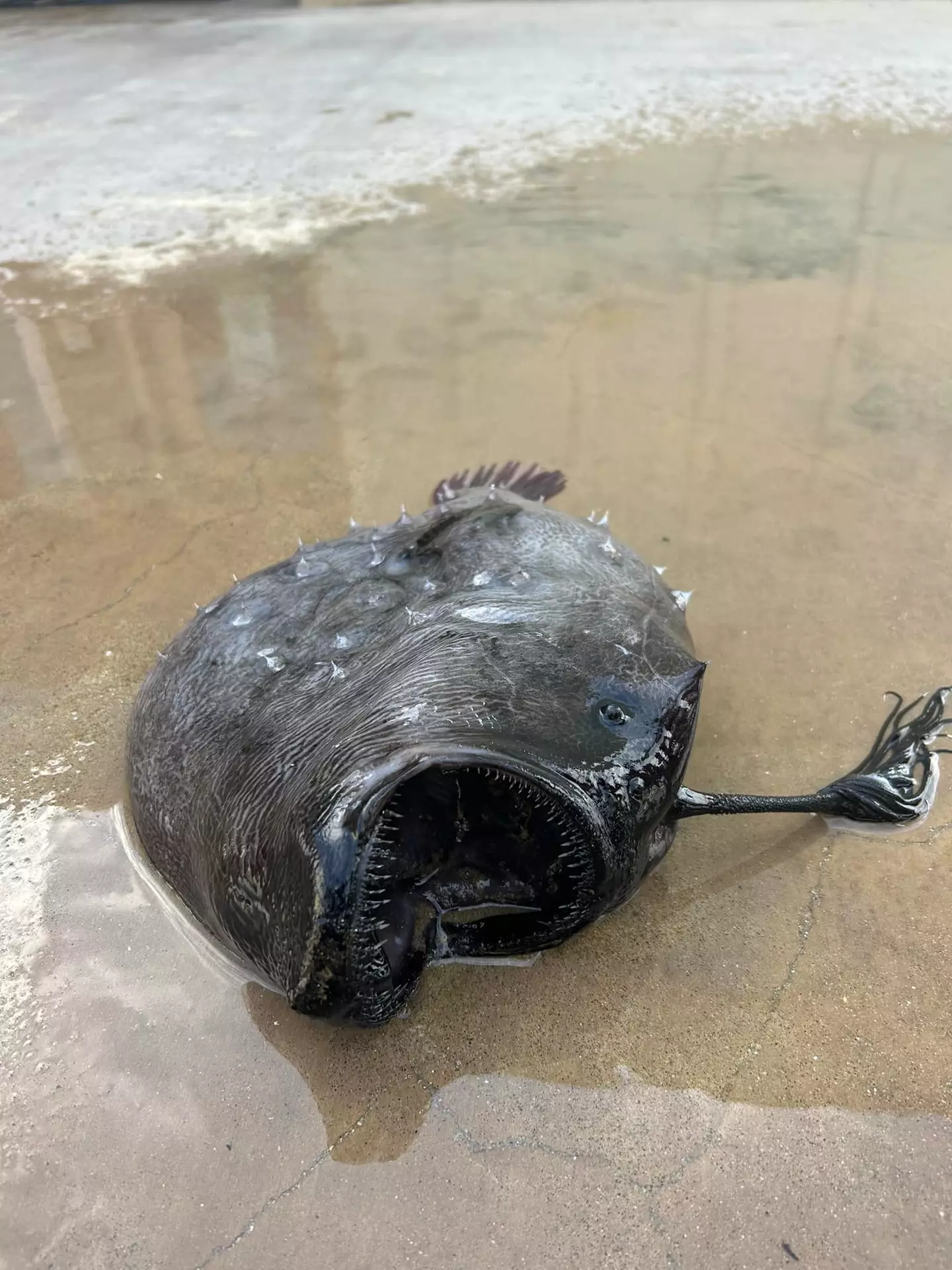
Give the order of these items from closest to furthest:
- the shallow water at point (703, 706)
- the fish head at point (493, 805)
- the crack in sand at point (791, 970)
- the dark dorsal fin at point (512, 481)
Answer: the fish head at point (493, 805) < the shallow water at point (703, 706) < the crack in sand at point (791, 970) < the dark dorsal fin at point (512, 481)

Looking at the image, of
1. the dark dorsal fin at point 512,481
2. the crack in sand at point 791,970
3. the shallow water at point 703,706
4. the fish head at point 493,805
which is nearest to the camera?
the fish head at point 493,805

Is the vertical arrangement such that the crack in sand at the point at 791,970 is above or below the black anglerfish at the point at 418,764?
Result: below

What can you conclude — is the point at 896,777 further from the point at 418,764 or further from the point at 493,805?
the point at 418,764

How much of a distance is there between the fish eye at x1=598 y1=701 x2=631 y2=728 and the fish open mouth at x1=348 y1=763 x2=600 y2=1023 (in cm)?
29

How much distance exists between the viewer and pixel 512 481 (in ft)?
14.5

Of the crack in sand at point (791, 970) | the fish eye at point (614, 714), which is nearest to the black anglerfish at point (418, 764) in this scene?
the fish eye at point (614, 714)

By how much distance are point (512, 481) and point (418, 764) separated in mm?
2802

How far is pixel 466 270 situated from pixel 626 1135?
554 cm

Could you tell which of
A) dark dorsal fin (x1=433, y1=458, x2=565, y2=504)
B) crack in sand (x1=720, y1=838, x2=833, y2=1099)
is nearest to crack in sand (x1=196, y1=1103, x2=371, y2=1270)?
crack in sand (x1=720, y1=838, x2=833, y2=1099)

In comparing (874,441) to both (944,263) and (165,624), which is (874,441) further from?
(165,624)

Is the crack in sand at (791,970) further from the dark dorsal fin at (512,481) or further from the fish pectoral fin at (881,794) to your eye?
the dark dorsal fin at (512,481)

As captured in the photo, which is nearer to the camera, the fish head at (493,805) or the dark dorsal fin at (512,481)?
the fish head at (493,805)

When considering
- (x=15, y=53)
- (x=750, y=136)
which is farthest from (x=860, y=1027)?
(x=15, y=53)

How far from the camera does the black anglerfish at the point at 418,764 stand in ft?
6.30
